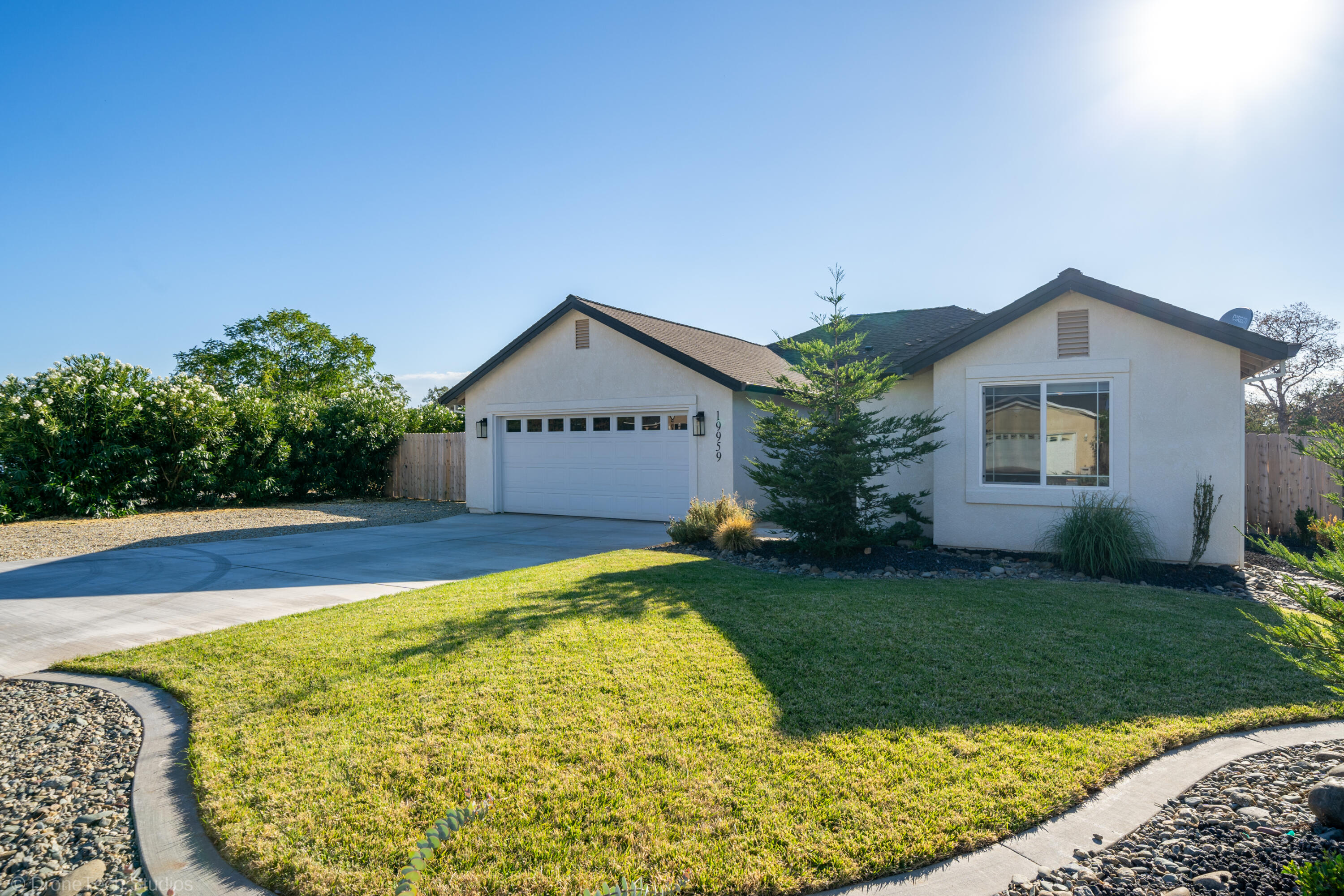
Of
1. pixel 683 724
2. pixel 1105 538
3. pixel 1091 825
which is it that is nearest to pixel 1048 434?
pixel 1105 538

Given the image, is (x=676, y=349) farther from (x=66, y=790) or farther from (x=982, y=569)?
(x=66, y=790)

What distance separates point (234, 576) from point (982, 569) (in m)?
9.73

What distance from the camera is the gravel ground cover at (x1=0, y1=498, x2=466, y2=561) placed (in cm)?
1149

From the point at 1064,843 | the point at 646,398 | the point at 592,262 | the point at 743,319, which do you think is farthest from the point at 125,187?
the point at 1064,843

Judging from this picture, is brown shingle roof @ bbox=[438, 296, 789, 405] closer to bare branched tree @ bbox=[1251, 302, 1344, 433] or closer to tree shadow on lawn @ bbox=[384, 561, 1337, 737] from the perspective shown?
tree shadow on lawn @ bbox=[384, 561, 1337, 737]

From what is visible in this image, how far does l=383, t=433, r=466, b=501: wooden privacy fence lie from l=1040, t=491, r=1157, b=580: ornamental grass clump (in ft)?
49.1

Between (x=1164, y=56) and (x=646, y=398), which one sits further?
(x=646, y=398)

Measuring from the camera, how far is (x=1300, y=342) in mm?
22172

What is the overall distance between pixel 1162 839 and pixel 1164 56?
977cm

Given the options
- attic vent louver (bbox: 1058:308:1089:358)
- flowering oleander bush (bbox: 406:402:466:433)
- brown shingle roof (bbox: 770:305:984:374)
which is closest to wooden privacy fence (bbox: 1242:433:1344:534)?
attic vent louver (bbox: 1058:308:1089:358)

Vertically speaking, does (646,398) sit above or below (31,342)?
below

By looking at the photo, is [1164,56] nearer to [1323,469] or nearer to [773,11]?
[773,11]

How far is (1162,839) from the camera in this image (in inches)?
111

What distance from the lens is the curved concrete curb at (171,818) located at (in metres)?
2.63
